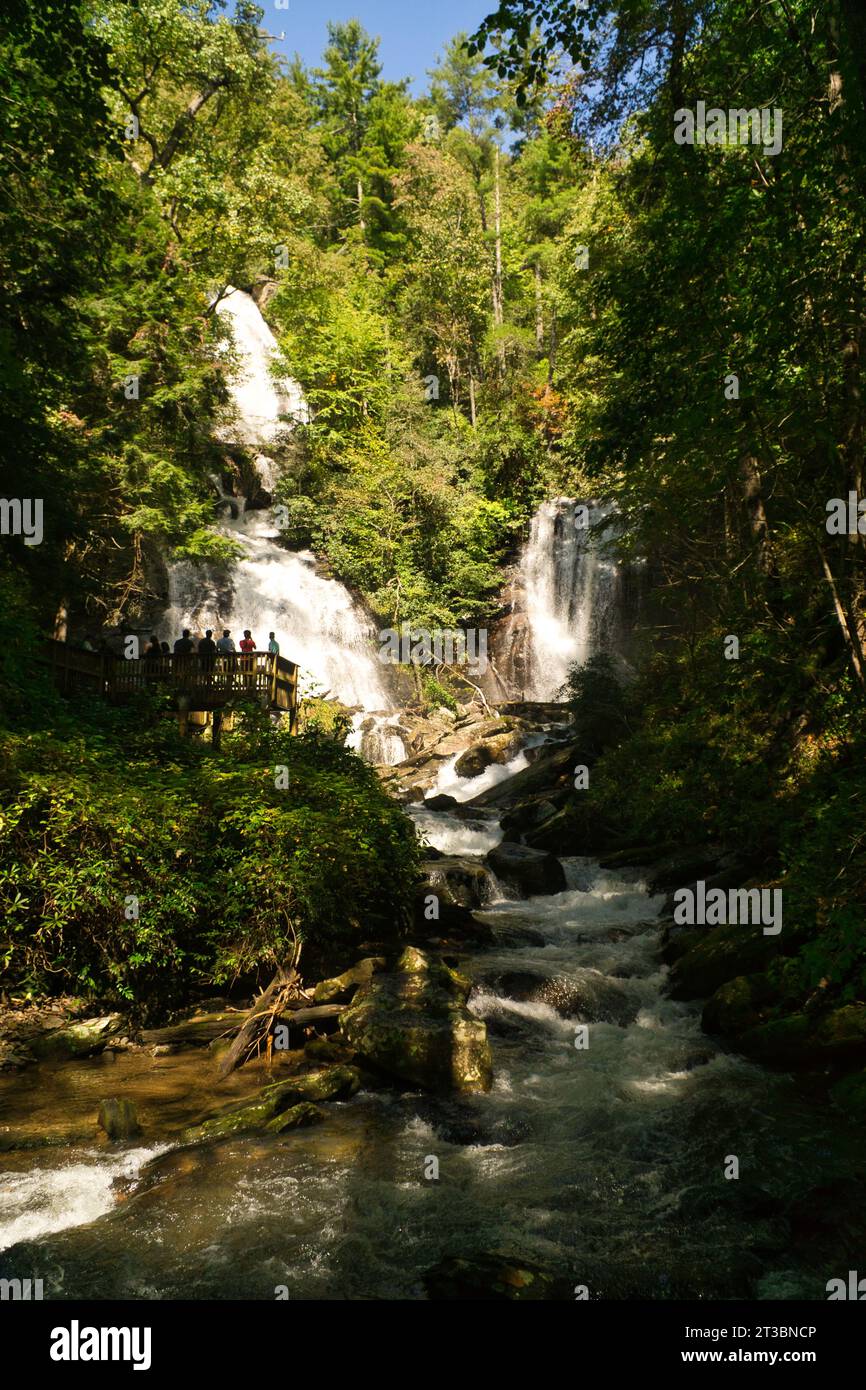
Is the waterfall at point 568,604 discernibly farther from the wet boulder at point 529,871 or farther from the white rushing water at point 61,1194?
the white rushing water at point 61,1194

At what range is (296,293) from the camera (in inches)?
1452

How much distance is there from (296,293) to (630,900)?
114ft

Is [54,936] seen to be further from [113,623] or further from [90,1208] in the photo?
[113,623]

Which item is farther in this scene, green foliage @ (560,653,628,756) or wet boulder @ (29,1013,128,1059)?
green foliage @ (560,653,628,756)

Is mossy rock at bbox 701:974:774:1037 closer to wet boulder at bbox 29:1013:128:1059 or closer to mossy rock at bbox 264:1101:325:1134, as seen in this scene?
mossy rock at bbox 264:1101:325:1134

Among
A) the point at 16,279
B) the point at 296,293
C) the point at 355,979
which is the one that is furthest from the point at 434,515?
the point at 355,979

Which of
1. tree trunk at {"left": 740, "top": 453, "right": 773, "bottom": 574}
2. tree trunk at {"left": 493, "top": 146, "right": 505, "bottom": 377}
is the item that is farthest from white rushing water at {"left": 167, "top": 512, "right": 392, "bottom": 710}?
tree trunk at {"left": 493, "top": 146, "right": 505, "bottom": 377}

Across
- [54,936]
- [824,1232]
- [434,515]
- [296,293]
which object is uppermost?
[296,293]

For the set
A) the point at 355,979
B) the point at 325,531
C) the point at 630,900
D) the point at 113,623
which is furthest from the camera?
the point at 325,531

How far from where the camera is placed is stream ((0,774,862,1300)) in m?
5.14

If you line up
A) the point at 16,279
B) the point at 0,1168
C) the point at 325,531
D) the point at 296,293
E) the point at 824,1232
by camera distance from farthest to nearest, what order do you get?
the point at 296,293, the point at 325,531, the point at 16,279, the point at 0,1168, the point at 824,1232

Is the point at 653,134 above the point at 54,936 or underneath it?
above

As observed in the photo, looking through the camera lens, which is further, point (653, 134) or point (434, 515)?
point (434, 515)

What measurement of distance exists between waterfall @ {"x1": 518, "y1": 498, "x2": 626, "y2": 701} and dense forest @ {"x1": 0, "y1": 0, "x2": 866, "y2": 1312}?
13.1 feet
